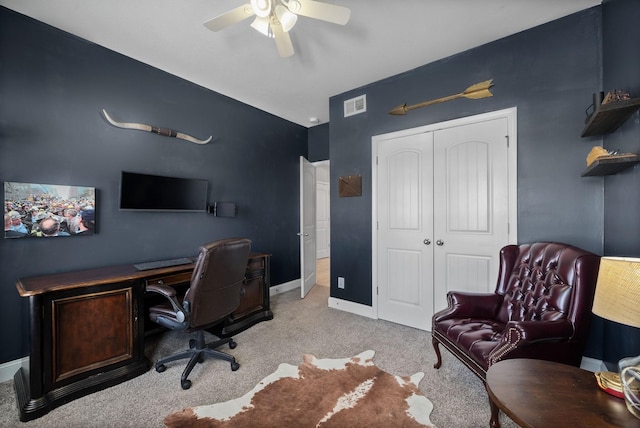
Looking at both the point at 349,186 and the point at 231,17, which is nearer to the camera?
the point at 231,17

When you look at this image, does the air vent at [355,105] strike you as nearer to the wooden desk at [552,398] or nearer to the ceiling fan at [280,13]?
the ceiling fan at [280,13]

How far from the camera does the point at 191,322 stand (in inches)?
80.0

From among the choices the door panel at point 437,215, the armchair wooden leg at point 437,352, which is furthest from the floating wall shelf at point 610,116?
the armchair wooden leg at point 437,352

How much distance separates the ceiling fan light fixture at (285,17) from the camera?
67.9 inches

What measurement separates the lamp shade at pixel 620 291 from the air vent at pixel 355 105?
294cm

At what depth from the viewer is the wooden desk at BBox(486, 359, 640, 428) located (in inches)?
36.4

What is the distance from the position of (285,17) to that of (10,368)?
3.29 metres

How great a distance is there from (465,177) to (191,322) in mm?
2790

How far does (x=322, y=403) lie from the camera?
179 centimetres

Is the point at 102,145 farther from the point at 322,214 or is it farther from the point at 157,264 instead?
the point at 322,214

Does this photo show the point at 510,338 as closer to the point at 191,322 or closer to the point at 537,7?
the point at 191,322

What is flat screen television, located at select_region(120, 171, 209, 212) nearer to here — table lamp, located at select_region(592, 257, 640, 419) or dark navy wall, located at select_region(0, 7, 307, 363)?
dark navy wall, located at select_region(0, 7, 307, 363)

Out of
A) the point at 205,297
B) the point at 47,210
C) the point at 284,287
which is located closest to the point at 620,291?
the point at 205,297

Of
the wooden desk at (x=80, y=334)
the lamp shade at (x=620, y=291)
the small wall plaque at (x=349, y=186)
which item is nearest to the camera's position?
the lamp shade at (x=620, y=291)
